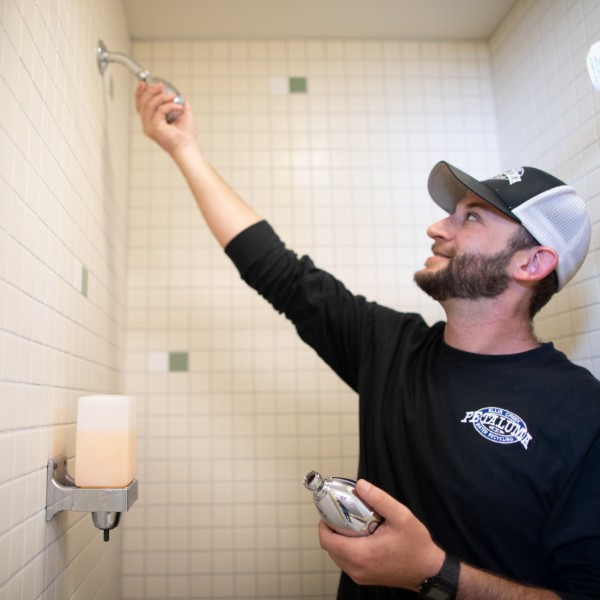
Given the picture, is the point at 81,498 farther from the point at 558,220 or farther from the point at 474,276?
the point at 558,220

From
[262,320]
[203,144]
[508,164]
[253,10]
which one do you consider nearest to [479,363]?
[262,320]

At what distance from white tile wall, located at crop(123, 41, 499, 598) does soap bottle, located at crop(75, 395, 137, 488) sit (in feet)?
2.37

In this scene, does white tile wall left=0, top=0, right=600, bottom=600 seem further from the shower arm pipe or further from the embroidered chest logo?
the embroidered chest logo

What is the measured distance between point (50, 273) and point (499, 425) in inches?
A: 33.9

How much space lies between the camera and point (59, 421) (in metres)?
1.01

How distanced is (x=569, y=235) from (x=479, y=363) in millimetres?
325

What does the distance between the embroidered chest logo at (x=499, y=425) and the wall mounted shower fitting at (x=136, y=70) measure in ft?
3.16

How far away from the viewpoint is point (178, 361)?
1701 mm

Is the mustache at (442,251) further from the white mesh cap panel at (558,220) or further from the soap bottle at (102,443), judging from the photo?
the soap bottle at (102,443)

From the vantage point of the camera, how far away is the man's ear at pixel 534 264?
112 cm

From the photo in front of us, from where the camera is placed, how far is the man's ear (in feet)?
3.67

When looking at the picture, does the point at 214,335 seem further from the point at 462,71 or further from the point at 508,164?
the point at 462,71

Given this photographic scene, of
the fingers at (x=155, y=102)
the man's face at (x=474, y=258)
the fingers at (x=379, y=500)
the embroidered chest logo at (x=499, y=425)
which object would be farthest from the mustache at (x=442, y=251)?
the fingers at (x=155, y=102)

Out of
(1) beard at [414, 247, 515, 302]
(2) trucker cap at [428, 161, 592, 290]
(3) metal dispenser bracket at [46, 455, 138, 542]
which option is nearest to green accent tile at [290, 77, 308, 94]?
(2) trucker cap at [428, 161, 592, 290]
